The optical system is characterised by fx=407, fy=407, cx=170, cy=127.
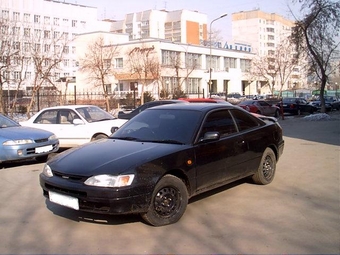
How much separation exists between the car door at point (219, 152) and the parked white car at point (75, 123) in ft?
15.4

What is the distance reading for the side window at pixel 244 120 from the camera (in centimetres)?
678

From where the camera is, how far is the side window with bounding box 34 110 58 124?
11.5 meters

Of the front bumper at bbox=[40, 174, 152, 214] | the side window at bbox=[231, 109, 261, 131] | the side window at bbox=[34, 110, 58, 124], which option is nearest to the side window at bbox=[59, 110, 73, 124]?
the side window at bbox=[34, 110, 58, 124]

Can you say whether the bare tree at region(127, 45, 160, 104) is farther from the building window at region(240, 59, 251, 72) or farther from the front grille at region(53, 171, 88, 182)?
the front grille at region(53, 171, 88, 182)

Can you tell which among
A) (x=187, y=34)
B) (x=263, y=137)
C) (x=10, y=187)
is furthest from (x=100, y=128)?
(x=187, y=34)

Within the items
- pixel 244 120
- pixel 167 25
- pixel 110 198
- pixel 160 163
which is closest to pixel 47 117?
pixel 244 120

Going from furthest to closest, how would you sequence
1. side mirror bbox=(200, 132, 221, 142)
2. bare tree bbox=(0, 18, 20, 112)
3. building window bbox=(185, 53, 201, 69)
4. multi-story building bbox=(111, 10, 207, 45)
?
multi-story building bbox=(111, 10, 207, 45) → building window bbox=(185, 53, 201, 69) → bare tree bbox=(0, 18, 20, 112) → side mirror bbox=(200, 132, 221, 142)

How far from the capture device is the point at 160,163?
16.7 feet

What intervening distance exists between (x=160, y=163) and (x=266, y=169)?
114 inches

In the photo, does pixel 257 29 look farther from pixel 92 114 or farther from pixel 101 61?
pixel 92 114

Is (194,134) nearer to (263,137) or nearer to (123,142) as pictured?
(123,142)

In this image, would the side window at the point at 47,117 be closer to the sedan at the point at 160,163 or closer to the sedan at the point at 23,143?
the sedan at the point at 23,143

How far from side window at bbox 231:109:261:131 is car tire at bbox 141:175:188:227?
190 cm

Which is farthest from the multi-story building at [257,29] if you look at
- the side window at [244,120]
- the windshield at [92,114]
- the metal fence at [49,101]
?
the side window at [244,120]
